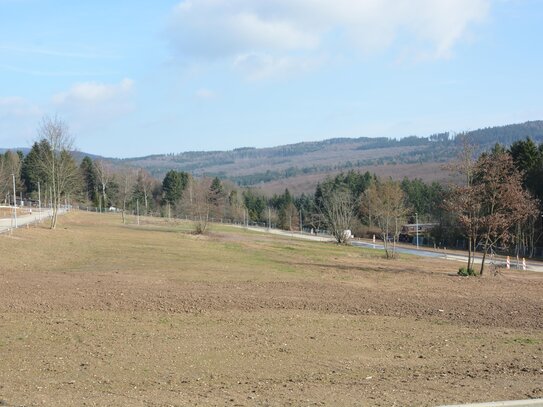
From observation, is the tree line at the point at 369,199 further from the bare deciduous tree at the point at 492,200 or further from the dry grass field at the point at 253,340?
the dry grass field at the point at 253,340

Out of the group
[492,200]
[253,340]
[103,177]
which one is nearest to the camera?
[253,340]

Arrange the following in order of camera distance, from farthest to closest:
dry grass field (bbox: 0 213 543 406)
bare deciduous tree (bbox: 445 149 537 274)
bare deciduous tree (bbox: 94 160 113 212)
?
bare deciduous tree (bbox: 94 160 113 212)
bare deciduous tree (bbox: 445 149 537 274)
dry grass field (bbox: 0 213 543 406)

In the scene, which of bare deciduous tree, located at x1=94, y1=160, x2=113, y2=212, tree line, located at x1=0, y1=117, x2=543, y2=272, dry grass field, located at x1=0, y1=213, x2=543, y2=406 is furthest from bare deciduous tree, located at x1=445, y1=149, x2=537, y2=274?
bare deciduous tree, located at x1=94, y1=160, x2=113, y2=212

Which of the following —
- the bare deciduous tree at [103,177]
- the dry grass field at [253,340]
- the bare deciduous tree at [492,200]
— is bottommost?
the dry grass field at [253,340]

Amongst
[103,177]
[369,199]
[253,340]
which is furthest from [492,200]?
[103,177]

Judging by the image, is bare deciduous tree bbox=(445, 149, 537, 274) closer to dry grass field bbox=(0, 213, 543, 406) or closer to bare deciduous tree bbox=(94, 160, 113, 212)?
dry grass field bbox=(0, 213, 543, 406)

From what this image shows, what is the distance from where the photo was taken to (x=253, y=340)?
13.3 meters

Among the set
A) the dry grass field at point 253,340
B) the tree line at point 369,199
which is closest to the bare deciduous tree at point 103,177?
the tree line at point 369,199

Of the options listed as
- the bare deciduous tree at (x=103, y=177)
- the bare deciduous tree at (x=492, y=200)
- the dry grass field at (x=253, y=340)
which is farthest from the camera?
the bare deciduous tree at (x=103, y=177)

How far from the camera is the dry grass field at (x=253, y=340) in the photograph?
866 centimetres

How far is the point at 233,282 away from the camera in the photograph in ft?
75.9

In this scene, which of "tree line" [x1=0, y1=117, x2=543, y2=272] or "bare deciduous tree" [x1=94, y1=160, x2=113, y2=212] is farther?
"bare deciduous tree" [x1=94, y1=160, x2=113, y2=212]

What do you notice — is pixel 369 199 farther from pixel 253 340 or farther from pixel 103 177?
pixel 253 340

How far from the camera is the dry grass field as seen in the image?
8664mm
